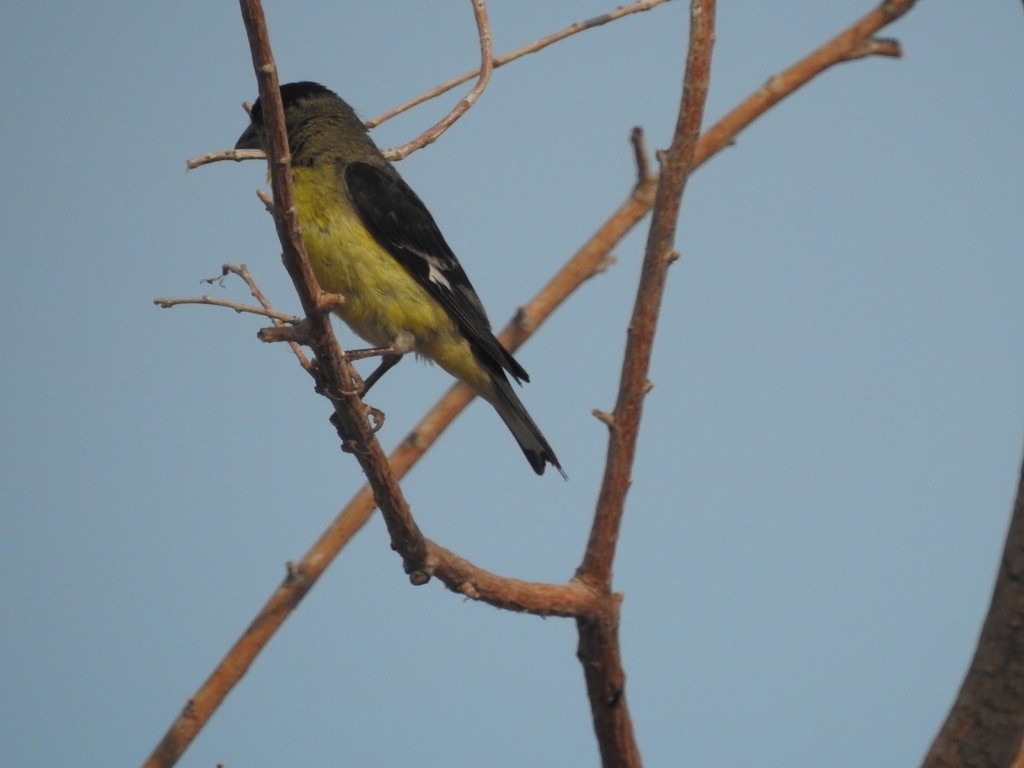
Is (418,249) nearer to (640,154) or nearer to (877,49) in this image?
(640,154)

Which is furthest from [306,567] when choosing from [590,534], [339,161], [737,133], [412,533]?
[737,133]

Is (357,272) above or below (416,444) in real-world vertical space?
above

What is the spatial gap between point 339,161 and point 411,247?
1.72 feet

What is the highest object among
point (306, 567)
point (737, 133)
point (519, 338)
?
point (737, 133)

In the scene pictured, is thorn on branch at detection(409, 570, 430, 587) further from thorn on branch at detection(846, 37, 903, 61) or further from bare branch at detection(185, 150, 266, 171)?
thorn on branch at detection(846, 37, 903, 61)

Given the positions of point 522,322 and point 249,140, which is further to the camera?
point 249,140

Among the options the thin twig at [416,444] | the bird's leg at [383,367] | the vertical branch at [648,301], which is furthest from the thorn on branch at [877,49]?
the bird's leg at [383,367]

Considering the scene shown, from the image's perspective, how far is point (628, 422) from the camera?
374 cm

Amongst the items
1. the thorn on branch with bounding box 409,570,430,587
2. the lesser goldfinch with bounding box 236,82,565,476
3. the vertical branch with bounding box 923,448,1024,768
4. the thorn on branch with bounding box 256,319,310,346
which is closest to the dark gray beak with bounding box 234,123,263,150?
the lesser goldfinch with bounding box 236,82,565,476

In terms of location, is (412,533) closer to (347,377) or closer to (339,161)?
(347,377)

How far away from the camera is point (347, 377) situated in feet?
12.6

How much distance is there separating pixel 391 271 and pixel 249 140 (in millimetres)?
1395

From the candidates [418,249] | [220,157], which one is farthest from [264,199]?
[418,249]

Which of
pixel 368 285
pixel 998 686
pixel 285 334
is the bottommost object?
pixel 285 334
